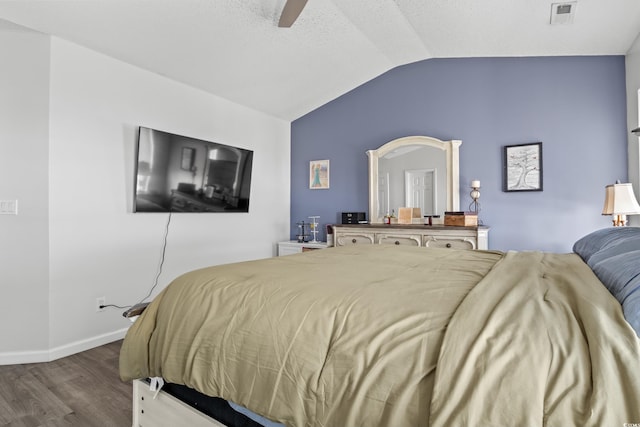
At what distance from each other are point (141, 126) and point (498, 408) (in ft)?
11.3

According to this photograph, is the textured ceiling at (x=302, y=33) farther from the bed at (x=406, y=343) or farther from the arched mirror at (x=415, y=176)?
the bed at (x=406, y=343)

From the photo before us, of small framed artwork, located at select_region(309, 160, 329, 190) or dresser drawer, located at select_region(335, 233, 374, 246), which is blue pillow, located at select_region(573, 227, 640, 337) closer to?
dresser drawer, located at select_region(335, 233, 374, 246)

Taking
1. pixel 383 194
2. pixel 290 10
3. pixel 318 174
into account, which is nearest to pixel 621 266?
pixel 290 10

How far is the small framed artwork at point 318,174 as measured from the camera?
15.7 ft

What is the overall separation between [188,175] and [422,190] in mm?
2597

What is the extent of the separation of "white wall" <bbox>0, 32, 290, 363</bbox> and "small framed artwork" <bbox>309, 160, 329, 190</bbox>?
142 centimetres

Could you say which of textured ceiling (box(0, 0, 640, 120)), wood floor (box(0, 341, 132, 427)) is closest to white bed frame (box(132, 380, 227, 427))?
wood floor (box(0, 341, 132, 427))

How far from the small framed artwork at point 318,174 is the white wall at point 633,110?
3165 millimetres

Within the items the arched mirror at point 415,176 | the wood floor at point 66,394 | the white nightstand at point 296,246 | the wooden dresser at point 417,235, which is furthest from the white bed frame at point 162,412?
the arched mirror at point 415,176

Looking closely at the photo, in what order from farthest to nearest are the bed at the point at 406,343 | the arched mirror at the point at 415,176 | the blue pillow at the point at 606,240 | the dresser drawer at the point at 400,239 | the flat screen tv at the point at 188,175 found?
the arched mirror at the point at 415,176 → the dresser drawer at the point at 400,239 → the flat screen tv at the point at 188,175 → the blue pillow at the point at 606,240 → the bed at the point at 406,343

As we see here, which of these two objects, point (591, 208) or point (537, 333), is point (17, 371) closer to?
point (537, 333)

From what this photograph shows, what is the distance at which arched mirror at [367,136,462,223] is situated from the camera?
3.92m

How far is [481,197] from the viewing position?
3.81 meters

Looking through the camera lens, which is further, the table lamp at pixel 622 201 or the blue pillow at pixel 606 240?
the table lamp at pixel 622 201
